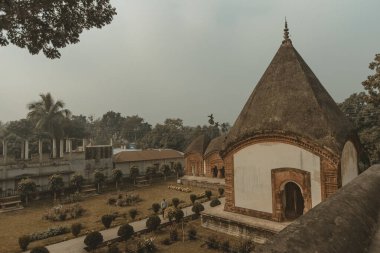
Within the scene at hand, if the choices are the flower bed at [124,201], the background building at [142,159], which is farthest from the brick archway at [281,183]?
the background building at [142,159]

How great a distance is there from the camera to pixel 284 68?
17.3 m

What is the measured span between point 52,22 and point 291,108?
39.0 ft

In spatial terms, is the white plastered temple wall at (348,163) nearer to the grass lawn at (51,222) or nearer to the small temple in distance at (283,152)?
the small temple in distance at (283,152)

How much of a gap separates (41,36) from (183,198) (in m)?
23.5

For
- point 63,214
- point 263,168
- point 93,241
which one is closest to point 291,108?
point 263,168

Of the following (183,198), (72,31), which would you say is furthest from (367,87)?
(72,31)

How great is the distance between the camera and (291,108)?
1541 centimetres

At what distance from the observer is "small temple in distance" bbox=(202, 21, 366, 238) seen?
14.1 metres

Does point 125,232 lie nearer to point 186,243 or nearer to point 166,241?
point 166,241

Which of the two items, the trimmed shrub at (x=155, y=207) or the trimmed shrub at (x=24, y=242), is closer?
the trimmed shrub at (x=24, y=242)

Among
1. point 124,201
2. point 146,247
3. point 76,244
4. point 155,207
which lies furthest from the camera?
point 124,201

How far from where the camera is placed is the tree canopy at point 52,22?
28.5 ft

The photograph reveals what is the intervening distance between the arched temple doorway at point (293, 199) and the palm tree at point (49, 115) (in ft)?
118

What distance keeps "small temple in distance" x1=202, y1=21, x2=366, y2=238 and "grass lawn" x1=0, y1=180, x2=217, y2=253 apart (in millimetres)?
9410
